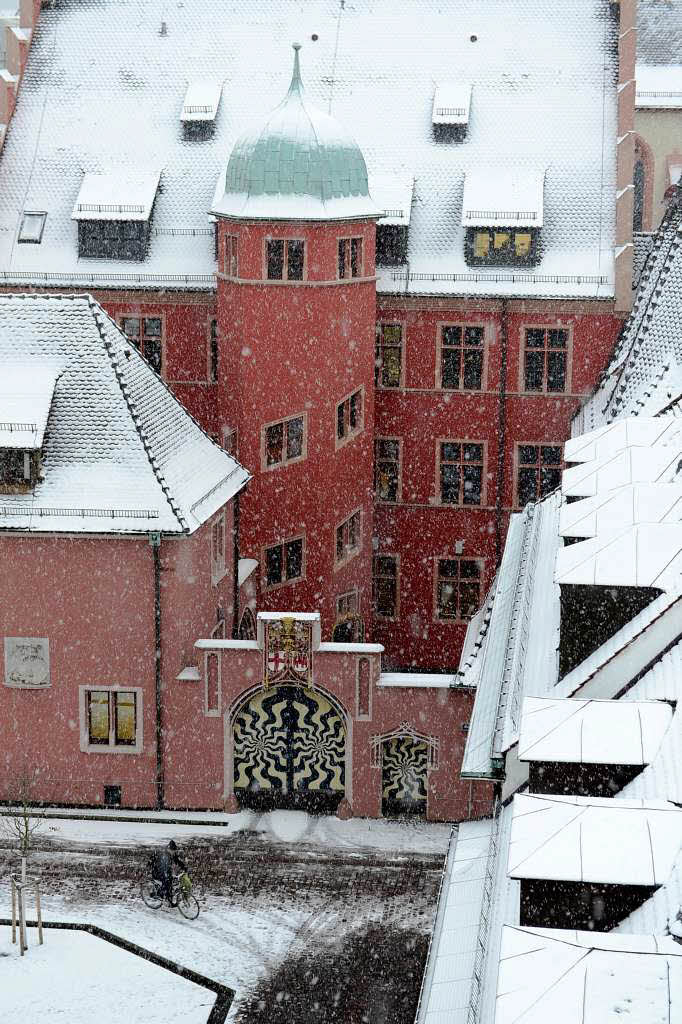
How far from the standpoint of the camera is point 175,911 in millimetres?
33469

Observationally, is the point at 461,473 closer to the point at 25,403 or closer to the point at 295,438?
the point at 295,438

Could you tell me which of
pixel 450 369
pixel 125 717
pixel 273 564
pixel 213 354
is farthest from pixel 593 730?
pixel 213 354

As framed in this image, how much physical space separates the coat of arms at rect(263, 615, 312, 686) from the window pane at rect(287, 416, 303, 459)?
8929 millimetres

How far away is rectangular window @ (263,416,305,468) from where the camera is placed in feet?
149

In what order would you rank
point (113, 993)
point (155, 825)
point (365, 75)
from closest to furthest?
point (113, 993) < point (155, 825) < point (365, 75)

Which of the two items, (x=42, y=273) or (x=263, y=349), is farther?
(x=42, y=273)

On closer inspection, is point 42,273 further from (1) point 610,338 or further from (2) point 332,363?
(1) point 610,338

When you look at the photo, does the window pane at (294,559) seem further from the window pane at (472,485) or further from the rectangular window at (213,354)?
the window pane at (472,485)

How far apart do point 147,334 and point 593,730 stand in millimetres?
29771

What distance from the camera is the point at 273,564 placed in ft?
152

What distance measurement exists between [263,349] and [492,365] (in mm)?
7812

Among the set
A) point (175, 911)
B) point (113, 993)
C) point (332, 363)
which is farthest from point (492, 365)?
point (113, 993)

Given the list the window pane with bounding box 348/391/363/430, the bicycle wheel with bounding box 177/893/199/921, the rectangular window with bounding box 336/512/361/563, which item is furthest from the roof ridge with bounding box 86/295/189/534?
the window pane with bounding box 348/391/363/430

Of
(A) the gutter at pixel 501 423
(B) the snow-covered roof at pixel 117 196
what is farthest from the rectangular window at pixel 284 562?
(B) the snow-covered roof at pixel 117 196
